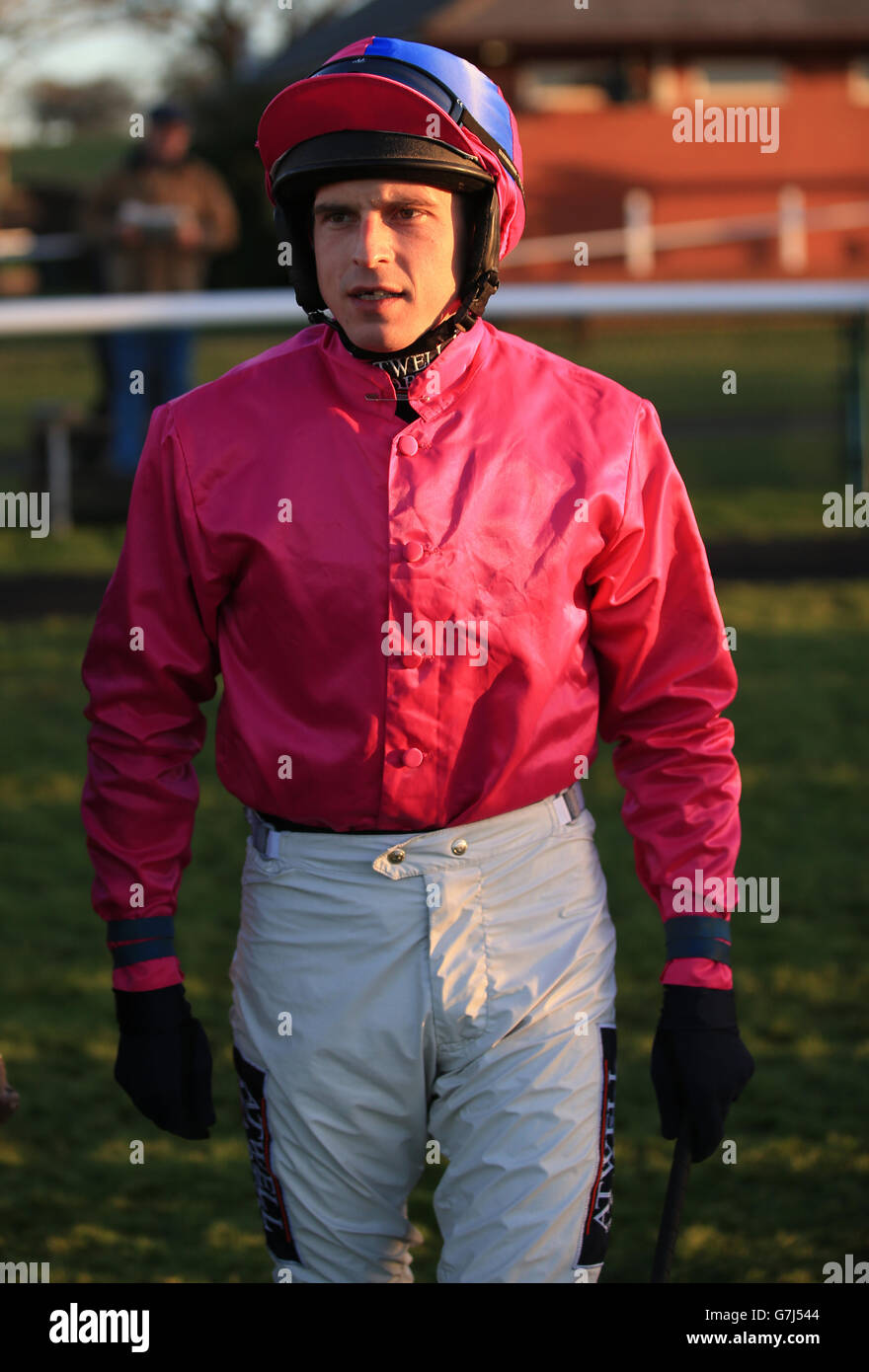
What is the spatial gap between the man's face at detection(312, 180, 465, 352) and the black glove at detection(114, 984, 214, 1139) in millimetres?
970

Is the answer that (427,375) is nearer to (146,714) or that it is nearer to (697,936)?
(146,714)

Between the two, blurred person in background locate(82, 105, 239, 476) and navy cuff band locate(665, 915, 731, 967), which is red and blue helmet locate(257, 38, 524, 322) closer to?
navy cuff band locate(665, 915, 731, 967)

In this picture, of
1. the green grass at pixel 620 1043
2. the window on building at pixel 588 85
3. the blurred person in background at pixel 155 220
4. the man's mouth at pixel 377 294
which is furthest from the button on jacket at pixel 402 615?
the window on building at pixel 588 85

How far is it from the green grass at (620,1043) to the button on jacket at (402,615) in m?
1.37

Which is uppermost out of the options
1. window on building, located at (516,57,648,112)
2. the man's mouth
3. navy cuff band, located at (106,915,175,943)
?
window on building, located at (516,57,648,112)

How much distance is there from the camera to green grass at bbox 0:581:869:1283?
3553 millimetres

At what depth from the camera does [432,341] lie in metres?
2.27

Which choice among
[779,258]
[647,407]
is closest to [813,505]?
[647,407]

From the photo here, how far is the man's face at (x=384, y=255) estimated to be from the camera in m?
2.20

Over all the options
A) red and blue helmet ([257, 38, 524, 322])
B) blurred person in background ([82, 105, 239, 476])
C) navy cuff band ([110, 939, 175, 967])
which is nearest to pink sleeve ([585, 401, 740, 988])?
red and blue helmet ([257, 38, 524, 322])

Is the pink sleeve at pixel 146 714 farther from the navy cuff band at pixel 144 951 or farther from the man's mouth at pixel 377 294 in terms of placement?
the man's mouth at pixel 377 294

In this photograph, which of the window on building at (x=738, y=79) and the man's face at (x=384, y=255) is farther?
the window on building at (x=738, y=79)

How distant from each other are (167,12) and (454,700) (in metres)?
31.9
